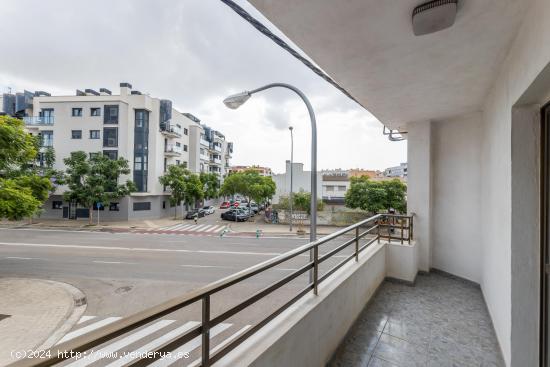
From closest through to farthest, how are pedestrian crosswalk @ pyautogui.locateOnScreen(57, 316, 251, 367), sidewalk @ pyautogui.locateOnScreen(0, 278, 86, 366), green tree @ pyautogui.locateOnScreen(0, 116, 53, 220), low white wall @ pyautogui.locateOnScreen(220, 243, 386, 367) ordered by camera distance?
low white wall @ pyautogui.locateOnScreen(220, 243, 386, 367) < pedestrian crosswalk @ pyautogui.locateOnScreen(57, 316, 251, 367) < sidewalk @ pyautogui.locateOnScreen(0, 278, 86, 366) < green tree @ pyautogui.locateOnScreen(0, 116, 53, 220)

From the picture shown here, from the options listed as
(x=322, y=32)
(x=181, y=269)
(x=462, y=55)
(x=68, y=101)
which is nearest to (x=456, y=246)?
(x=462, y=55)

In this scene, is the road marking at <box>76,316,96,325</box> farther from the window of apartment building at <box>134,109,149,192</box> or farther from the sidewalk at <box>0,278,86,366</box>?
the window of apartment building at <box>134,109,149,192</box>

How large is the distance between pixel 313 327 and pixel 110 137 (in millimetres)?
23010

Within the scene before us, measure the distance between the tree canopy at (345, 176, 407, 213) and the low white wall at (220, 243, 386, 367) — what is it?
51.6ft

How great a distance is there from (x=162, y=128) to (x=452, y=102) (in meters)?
23.2

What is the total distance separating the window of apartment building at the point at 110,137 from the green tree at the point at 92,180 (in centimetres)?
246

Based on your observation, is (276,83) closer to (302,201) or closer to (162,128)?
(302,201)

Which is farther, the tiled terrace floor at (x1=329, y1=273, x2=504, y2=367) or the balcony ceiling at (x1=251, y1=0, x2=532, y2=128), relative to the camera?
the tiled terrace floor at (x1=329, y1=273, x2=504, y2=367)

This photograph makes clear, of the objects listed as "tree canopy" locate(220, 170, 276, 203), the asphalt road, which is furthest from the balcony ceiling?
"tree canopy" locate(220, 170, 276, 203)

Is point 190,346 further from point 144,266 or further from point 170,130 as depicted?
point 170,130

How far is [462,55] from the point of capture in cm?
234

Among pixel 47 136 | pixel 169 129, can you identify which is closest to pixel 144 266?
pixel 169 129

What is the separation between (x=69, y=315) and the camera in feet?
17.5

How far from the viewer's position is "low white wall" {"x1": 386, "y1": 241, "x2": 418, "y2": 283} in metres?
4.19
